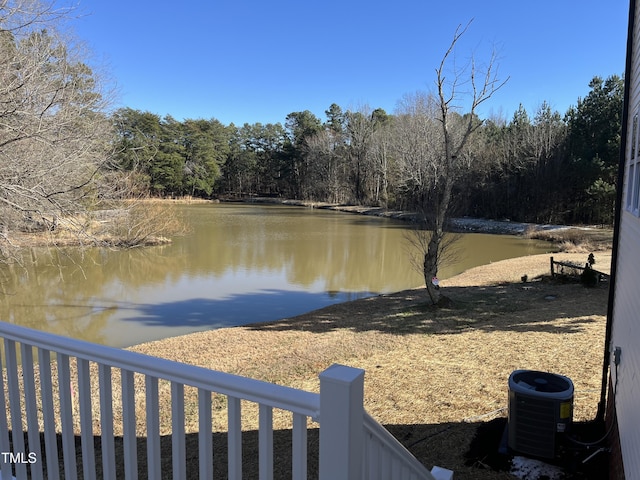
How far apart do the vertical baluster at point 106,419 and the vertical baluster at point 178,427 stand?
24cm

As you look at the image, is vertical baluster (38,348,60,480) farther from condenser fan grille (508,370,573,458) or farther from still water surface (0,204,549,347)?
still water surface (0,204,549,347)

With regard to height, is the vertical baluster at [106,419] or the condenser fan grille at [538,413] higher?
the vertical baluster at [106,419]

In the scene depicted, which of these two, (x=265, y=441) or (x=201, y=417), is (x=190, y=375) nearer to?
(x=201, y=417)

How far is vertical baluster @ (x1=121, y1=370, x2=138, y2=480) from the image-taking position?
1354 mm

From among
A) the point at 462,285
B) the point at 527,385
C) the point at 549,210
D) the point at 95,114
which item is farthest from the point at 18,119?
the point at 549,210

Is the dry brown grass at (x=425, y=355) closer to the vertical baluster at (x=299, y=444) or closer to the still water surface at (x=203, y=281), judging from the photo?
the still water surface at (x=203, y=281)

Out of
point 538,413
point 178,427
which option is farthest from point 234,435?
point 538,413

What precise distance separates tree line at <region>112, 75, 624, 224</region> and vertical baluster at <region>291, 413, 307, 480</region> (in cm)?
944

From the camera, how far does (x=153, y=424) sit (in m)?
1.29

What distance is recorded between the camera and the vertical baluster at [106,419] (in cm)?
139

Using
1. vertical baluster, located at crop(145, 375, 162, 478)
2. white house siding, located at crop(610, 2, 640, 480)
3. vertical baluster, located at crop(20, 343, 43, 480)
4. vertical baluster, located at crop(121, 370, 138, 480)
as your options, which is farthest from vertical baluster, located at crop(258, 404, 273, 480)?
white house siding, located at crop(610, 2, 640, 480)

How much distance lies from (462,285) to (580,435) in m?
8.11

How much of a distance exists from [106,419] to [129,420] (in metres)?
0.11

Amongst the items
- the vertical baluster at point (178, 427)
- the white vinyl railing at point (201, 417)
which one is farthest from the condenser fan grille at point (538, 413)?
the vertical baluster at point (178, 427)
